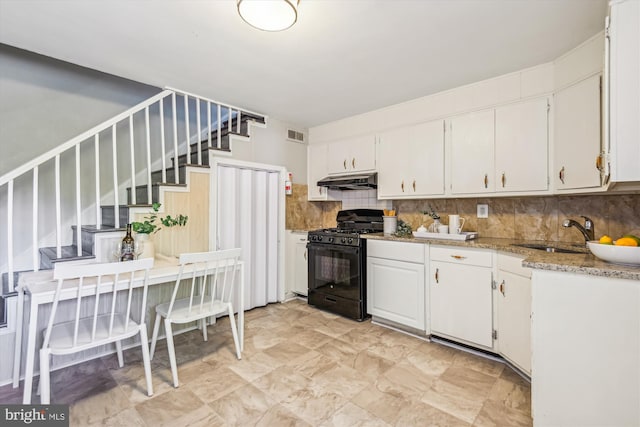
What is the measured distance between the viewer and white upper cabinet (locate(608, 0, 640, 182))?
136cm

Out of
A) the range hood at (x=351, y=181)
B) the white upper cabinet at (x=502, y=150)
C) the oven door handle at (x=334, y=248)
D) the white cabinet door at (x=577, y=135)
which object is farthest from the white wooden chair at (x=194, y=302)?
the white cabinet door at (x=577, y=135)

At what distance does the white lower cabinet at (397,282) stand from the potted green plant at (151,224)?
1928 millimetres

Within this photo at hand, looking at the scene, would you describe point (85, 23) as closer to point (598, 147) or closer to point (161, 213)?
point (161, 213)

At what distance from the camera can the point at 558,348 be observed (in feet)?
4.75

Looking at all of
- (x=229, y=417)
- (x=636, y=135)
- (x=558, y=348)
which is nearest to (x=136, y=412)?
(x=229, y=417)

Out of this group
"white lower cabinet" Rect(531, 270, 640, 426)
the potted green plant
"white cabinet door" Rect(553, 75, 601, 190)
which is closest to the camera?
"white lower cabinet" Rect(531, 270, 640, 426)

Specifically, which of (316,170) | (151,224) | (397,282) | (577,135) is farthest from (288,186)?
(577,135)

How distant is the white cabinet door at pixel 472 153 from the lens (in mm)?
2662

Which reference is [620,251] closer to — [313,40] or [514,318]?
[514,318]

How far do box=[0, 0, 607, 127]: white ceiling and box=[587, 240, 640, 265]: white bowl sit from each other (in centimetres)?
139

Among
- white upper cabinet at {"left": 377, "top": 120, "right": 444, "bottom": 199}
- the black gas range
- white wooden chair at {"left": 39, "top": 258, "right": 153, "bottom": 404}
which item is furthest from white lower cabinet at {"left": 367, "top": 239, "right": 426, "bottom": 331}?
white wooden chair at {"left": 39, "top": 258, "right": 153, "bottom": 404}

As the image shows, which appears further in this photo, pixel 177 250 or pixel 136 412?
pixel 177 250

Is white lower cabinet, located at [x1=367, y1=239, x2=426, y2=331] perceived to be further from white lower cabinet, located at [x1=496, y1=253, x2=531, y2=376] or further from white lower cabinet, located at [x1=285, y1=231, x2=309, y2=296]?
white lower cabinet, located at [x1=285, y1=231, x2=309, y2=296]

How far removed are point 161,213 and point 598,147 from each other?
3.48 metres
